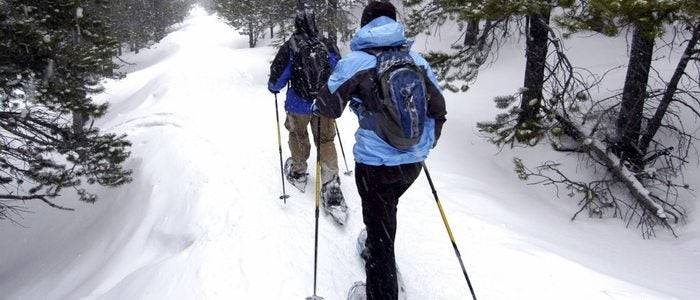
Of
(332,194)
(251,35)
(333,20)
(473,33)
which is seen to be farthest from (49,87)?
(251,35)

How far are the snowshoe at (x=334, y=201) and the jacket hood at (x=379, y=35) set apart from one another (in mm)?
2703

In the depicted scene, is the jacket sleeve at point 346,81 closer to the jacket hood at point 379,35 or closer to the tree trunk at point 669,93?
the jacket hood at point 379,35

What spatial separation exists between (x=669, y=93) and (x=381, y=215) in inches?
271

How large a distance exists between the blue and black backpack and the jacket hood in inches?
2.1

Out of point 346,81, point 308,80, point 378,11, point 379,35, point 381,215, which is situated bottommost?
point 381,215

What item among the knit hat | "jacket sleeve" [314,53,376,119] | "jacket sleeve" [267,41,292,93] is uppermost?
the knit hat

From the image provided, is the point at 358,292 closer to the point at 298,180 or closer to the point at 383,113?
the point at 383,113

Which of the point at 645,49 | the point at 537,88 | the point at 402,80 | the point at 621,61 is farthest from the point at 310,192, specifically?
the point at 621,61

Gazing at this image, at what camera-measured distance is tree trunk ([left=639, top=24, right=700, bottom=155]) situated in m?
7.39

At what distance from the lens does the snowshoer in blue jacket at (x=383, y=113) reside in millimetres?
3246

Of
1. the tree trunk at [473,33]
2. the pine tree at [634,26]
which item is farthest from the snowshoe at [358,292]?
the tree trunk at [473,33]

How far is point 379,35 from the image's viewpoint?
3.30m

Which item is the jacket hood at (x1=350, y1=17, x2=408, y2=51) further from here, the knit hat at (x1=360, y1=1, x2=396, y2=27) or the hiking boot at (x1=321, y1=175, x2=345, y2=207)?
the hiking boot at (x1=321, y1=175, x2=345, y2=207)

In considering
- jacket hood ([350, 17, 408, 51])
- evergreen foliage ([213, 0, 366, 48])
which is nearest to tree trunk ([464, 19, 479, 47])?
evergreen foliage ([213, 0, 366, 48])
